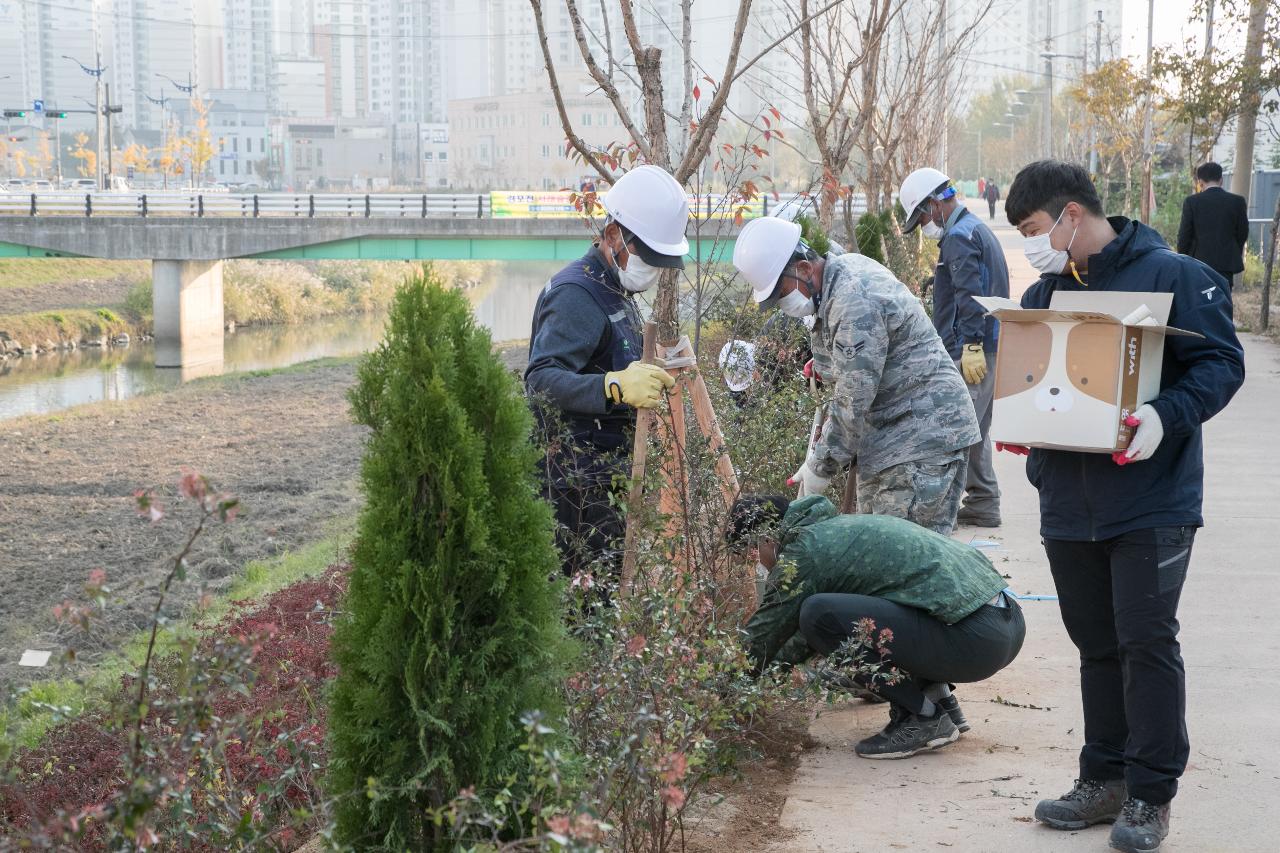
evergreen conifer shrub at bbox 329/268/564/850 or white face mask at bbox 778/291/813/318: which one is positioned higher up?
white face mask at bbox 778/291/813/318

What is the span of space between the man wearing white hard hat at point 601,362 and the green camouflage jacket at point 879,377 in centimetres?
69

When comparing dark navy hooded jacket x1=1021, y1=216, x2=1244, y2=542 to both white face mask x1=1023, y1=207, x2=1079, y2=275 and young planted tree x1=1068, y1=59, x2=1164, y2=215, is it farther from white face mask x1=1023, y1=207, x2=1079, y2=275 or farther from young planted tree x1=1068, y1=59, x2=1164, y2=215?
young planted tree x1=1068, y1=59, x2=1164, y2=215

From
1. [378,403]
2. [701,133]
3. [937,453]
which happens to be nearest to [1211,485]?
[937,453]

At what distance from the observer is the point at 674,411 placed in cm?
435

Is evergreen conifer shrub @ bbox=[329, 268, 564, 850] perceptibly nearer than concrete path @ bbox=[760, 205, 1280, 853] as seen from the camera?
Yes

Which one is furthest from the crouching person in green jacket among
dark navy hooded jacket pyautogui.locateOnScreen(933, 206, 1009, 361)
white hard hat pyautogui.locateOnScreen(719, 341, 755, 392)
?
dark navy hooded jacket pyautogui.locateOnScreen(933, 206, 1009, 361)

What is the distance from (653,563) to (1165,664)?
4.45ft

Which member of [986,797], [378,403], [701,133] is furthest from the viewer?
[701,133]

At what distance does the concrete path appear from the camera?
383cm

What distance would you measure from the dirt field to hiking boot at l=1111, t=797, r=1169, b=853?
15.1 feet

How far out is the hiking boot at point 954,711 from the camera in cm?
470

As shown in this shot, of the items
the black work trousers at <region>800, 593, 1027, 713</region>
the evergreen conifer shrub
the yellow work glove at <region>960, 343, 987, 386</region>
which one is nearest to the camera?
the evergreen conifer shrub

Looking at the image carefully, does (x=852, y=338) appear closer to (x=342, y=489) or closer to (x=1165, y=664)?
(x=1165, y=664)

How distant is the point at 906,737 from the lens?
177 inches
